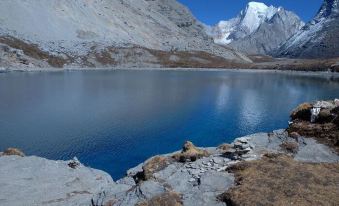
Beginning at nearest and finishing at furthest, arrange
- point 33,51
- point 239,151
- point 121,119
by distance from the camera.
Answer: point 239,151 → point 121,119 → point 33,51

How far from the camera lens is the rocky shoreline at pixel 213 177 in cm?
2094

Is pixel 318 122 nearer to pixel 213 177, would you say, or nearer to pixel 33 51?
pixel 213 177

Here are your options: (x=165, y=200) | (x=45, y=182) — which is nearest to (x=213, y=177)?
(x=165, y=200)

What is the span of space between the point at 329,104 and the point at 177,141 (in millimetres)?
18353

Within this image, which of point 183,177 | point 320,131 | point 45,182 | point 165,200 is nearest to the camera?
point 165,200

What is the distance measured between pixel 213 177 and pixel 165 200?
4117mm

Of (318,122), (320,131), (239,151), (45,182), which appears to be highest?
(318,122)

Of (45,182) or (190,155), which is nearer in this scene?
(45,182)

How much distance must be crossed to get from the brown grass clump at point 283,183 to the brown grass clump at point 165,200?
244 cm

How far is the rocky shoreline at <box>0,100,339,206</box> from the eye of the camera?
824 inches

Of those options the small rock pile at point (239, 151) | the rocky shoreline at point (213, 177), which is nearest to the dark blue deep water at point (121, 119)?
the rocky shoreline at point (213, 177)

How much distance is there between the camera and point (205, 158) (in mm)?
28031

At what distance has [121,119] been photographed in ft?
184

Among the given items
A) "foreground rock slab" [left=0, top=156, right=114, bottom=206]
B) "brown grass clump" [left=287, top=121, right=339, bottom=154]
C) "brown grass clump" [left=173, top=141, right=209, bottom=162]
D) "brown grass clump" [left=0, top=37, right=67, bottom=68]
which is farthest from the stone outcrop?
"brown grass clump" [left=0, top=37, right=67, bottom=68]
